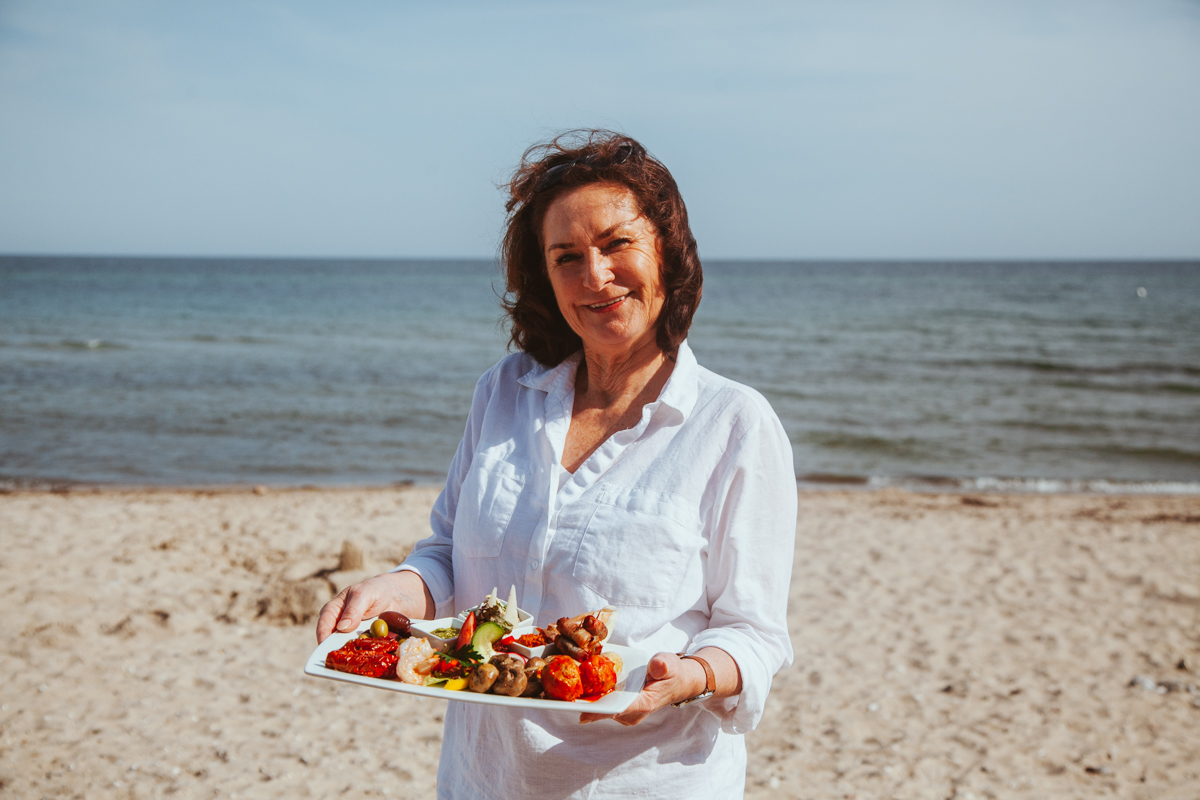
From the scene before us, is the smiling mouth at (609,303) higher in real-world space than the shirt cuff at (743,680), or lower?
higher

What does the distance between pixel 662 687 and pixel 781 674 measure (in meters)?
4.41

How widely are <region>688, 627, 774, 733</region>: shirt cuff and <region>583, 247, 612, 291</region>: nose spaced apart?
827mm

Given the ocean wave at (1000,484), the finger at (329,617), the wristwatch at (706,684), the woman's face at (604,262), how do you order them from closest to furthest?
1. the wristwatch at (706,684)
2. the finger at (329,617)
3. the woman's face at (604,262)
4. the ocean wave at (1000,484)

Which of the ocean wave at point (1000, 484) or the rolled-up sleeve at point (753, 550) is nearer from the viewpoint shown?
the rolled-up sleeve at point (753, 550)

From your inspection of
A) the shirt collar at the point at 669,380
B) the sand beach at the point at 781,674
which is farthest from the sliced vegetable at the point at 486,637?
the sand beach at the point at 781,674

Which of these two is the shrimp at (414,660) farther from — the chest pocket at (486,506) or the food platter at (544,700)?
the chest pocket at (486,506)

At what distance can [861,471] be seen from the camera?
12336 millimetres

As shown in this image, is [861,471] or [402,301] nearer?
[861,471]

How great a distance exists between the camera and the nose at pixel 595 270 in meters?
1.91

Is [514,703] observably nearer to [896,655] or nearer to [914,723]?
[914,723]

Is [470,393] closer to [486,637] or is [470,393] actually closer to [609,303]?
[609,303]

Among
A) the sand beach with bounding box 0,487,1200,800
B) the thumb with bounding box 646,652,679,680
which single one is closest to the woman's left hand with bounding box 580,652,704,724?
the thumb with bounding box 646,652,679,680

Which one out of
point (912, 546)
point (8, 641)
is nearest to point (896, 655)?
point (912, 546)

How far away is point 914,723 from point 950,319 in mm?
33480
